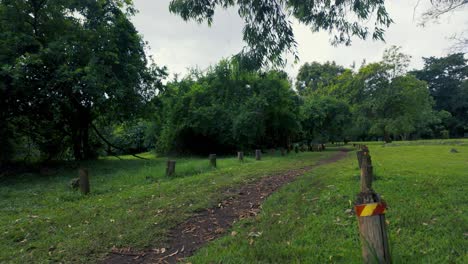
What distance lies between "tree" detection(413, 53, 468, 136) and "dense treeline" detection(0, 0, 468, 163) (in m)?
11.8

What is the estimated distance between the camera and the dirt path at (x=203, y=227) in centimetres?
349

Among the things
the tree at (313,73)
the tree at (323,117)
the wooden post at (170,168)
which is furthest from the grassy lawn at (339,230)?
the tree at (313,73)

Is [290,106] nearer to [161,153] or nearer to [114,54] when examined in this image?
[161,153]

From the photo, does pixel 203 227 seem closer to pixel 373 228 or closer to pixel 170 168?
pixel 373 228

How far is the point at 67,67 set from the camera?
11.3 metres

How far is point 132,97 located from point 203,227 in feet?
41.5

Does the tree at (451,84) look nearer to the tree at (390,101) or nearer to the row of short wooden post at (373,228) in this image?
the tree at (390,101)

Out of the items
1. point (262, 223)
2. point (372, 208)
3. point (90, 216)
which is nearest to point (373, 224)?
point (372, 208)

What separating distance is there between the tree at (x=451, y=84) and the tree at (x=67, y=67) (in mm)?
54596

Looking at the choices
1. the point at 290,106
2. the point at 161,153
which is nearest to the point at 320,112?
the point at 290,106

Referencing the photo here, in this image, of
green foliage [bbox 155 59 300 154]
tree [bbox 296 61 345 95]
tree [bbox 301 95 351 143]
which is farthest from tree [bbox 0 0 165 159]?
tree [bbox 296 61 345 95]

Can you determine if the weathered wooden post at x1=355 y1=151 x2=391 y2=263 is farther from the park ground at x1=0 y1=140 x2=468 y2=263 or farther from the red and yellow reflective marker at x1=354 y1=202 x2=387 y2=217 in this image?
the park ground at x1=0 y1=140 x2=468 y2=263

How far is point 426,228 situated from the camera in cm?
371

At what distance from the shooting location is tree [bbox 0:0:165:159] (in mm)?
10992
